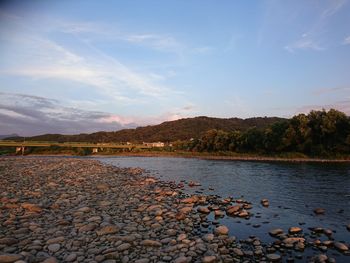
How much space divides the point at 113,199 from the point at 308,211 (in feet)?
35.8

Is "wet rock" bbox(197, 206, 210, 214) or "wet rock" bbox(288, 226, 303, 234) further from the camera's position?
"wet rock" bbox(197, 206, 210, 214)

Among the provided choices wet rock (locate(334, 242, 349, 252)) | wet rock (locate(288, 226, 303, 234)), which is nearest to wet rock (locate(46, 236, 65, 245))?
wet rock (locate(288, 226, 303, 234))

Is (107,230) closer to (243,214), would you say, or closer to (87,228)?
(87,228)

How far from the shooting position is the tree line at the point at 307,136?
188ft

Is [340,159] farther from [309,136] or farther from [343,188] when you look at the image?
[343,188]

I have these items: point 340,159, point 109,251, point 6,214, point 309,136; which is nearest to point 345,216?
point 109,251

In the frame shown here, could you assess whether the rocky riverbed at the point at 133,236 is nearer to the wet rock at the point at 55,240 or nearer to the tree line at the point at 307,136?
the wet rock at the point at 55,240

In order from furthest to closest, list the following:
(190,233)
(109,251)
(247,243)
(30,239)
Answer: (190,233) → (247,243) → (30,239) → (109,251)

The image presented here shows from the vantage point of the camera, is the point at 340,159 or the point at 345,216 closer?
the point at 345,216

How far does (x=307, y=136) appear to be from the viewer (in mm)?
60594

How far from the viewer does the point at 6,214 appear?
13.4 metres

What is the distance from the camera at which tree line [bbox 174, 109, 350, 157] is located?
188 ft

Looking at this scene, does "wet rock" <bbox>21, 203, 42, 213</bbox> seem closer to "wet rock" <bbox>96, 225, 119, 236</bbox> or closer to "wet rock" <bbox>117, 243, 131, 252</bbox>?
"wet rock" <bbox>96, 225, 119, 236</bbox>

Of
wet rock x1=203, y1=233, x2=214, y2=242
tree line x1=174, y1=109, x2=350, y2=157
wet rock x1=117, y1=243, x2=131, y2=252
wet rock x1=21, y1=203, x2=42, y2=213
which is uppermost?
tree line x1=174, y1=109, x2=350, y2=157
